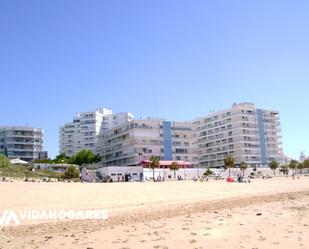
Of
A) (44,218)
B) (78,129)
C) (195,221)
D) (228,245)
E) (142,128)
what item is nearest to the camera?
(228,245)

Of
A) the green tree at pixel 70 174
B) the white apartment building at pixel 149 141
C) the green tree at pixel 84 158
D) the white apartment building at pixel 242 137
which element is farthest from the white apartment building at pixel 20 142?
the green tree at pixel 70 174

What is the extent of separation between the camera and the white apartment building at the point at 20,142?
16038 cm

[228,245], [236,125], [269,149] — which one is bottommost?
[228,245]

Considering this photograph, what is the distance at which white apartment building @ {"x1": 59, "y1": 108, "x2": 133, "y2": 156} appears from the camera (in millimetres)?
185750

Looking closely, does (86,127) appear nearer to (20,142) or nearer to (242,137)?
(20,142)

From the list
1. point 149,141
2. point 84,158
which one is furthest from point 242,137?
point 84,158

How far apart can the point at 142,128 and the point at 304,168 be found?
63121mm

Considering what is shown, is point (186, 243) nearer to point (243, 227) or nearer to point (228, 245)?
point (228, 245)

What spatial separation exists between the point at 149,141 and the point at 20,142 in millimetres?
64076

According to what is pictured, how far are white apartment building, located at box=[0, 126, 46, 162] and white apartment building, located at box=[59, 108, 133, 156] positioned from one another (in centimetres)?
2522

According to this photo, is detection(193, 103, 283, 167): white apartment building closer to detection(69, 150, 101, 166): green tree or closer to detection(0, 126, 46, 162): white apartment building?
detection(69, 150, 101, 166): green tree

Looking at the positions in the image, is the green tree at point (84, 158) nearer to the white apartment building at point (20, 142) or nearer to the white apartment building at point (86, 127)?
the white apartment building at point (20, 142)

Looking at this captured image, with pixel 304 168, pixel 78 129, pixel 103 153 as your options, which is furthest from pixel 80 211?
pixel 78 129

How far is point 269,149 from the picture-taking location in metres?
152
